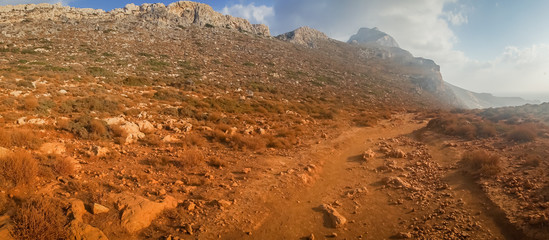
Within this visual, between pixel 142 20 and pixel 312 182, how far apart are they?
51.7 m

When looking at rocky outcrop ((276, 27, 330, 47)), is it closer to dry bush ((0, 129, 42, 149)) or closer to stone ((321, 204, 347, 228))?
dry bush ((0, 129, 42, 149))

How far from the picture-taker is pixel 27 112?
938 cm

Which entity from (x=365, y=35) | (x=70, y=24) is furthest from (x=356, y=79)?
(x=365, y=35)

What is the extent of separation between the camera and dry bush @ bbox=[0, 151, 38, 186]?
4.98m

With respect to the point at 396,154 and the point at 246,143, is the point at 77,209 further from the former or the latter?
the point at 396,154

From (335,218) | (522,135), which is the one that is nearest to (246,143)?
(335,218)

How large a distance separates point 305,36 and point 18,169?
7177cm

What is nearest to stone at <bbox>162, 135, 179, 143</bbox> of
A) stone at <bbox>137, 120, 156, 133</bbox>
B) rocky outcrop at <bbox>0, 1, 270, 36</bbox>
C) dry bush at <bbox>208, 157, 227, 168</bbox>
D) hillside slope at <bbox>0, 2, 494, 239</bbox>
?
hillside slope at <bbox>0, 2, 494, 239</bbox>

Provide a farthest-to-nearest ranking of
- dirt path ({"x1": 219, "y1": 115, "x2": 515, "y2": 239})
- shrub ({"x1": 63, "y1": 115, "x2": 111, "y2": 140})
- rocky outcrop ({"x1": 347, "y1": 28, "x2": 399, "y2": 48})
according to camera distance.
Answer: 1. rocky outcrop ({"x1": 347, "y1": 28, "x2": 399, "y2": 48})
2. shrub ({"x1": 63, "y1": 115, "x2": 111, "y2": 140})
3. dirt path ({"x1": 219, "y1": 115, "x2": 515, "y2": 239})

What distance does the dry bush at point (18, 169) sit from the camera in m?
4.98

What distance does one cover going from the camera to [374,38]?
100 meters

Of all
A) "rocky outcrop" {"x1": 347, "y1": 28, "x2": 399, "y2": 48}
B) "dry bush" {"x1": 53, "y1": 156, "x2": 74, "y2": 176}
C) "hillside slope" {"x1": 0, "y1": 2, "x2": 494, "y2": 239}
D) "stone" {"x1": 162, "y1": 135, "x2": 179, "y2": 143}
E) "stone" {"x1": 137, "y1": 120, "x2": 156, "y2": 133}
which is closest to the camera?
"hillside slope" {"x1": 0, "y1": 2, "x2": 494, "y2": 239}

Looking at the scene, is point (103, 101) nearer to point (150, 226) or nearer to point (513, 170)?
point (150, 226)

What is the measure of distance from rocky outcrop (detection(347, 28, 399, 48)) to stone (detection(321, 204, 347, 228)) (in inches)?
3689
